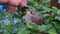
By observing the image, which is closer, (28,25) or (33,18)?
(28,25)

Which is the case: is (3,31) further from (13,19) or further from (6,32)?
(13,19)

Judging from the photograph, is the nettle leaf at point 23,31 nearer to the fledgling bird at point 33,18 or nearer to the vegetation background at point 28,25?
the vegetation background at point 28,25

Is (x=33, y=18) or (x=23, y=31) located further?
(x=33, y=18)

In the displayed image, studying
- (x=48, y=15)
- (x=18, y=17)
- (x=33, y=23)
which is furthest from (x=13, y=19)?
(x=48, y=15)

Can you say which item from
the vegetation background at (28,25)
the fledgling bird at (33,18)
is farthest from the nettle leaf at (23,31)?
the fledgling bird at (33,18)

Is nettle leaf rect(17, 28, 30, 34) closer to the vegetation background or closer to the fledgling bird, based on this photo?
the vegetation background

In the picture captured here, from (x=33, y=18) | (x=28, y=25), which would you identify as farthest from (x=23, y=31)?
(x=33, y=18)

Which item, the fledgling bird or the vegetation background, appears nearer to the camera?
the vegetation background

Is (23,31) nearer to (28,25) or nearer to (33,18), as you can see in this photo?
(28,25)

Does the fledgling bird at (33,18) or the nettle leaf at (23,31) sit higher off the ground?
the fledgling bird at (33,18)

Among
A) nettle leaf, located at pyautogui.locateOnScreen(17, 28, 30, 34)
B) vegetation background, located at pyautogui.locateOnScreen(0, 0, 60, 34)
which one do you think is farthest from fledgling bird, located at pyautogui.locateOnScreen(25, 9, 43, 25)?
nettle leaf, located at pyautogui.locateOnScreen(17, 28, 30, 34)

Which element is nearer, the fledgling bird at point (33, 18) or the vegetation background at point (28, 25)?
the vegetation background at point (28, 25)

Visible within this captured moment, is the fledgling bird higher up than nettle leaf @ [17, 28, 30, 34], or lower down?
higher up
